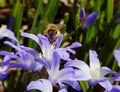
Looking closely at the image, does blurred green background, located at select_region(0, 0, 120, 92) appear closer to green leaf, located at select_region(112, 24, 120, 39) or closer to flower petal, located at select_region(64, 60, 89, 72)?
green leaf, located at select_region(112, 24, 120, 39)

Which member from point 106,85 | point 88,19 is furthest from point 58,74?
point 88,19

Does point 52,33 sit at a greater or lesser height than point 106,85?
greater

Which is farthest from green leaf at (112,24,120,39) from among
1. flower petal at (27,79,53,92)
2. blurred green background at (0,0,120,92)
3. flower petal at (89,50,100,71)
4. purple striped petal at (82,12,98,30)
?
flower petal at (27,79,53,92)

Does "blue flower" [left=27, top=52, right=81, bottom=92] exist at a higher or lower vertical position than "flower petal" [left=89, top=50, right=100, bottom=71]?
lower

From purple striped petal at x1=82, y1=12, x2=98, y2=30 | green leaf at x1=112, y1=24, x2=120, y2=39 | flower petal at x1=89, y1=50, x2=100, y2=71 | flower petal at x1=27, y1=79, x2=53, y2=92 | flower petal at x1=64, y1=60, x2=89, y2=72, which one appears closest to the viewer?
flower petal at x1=27, y1=79, x2=53, y2=92

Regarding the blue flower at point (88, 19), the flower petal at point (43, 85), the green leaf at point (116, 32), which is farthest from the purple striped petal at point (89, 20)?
the flower petal at point (43, 85)

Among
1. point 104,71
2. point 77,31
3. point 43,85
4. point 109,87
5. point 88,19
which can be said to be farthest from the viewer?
point 77,31

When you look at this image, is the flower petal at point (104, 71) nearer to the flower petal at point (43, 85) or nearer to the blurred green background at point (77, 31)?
the flower petal at point (43, 85)

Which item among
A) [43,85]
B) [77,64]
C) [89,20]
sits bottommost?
[43,85]

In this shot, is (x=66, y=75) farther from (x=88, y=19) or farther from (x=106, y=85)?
(x=88, y=19)

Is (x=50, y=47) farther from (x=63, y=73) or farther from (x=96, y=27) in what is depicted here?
(x=96, y=27)

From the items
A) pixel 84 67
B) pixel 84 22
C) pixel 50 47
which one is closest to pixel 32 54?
pixel 50 47
